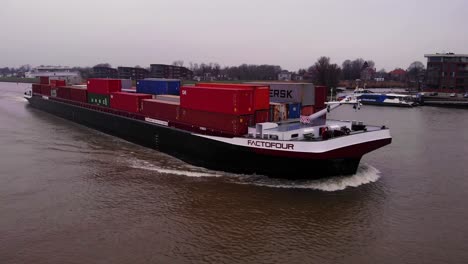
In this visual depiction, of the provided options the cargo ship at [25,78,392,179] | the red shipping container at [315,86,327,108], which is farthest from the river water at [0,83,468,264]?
the red shipping container at [315,86,327,108]

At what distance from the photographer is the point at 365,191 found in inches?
614

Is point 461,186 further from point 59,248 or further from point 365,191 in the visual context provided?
point 59,248

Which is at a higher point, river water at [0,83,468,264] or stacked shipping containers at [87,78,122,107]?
stacked shipping containers at [87,78,122,107]

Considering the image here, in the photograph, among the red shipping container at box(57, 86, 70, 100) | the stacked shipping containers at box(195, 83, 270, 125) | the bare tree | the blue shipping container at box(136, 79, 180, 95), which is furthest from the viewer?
the bare tree

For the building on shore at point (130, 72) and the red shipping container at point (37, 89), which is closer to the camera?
the red shipping container at point (37, 89)

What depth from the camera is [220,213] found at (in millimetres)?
13406

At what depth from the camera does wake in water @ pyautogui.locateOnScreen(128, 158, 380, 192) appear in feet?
51.4

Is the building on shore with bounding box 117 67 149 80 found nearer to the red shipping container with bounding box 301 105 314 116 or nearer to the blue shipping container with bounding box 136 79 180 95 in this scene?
the blue shipping container with bounding box 136 79 180 95

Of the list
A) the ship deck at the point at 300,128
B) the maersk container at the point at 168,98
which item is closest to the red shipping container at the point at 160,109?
the maersk container at the point at 168,98

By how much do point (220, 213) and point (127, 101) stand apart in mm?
15357

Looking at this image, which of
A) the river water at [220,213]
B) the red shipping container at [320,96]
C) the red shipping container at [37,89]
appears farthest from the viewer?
the red shipping container at [37,89]

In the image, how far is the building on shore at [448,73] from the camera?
3007 inches

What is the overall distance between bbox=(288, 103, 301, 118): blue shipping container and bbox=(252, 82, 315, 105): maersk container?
1.04ft

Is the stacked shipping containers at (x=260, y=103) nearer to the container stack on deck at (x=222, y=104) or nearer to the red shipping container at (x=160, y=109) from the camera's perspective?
the container stack on deck at (x=222, y=104)
